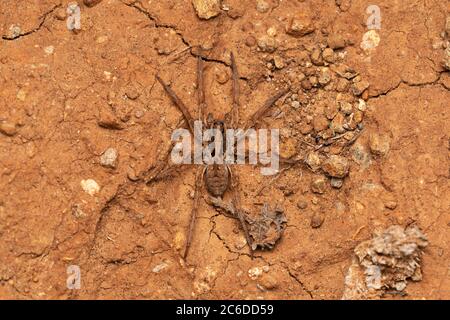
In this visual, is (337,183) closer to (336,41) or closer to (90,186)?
(336,41)

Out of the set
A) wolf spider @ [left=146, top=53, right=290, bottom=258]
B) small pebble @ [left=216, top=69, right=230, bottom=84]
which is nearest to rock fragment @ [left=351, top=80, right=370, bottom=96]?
wolf spider @ [left=146, top=53, right=290, bottom=258]

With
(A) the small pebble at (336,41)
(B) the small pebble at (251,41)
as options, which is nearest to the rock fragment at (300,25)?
(A) the small pebble at (336,41)

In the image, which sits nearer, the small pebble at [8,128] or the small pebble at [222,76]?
the small pebble at [8,128]

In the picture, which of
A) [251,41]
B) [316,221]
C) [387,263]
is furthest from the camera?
[251,41]

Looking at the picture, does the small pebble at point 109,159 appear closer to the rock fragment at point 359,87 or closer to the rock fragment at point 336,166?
the rock fragment at point 336,166

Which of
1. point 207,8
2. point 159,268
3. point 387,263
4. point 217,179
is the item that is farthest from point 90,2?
point 387,263

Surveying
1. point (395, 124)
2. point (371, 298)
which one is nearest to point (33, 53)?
point (395, 124)

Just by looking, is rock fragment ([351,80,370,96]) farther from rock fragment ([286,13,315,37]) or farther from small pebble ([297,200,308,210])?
small pebble ([297,200,308,210])
